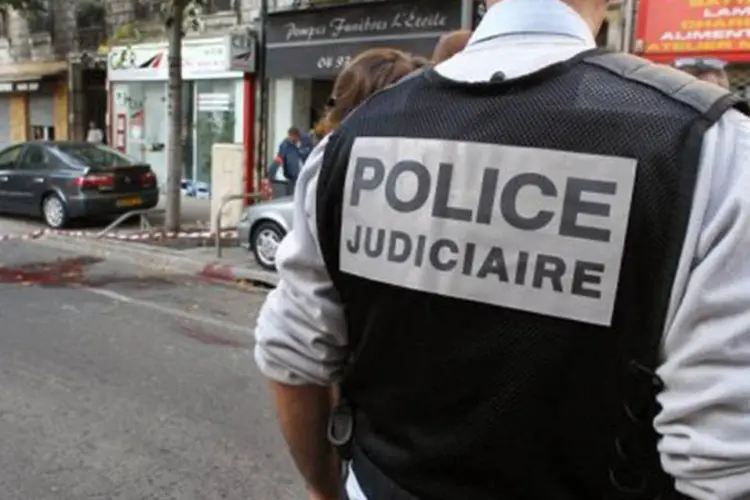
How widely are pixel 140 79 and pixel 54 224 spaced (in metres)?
6.49

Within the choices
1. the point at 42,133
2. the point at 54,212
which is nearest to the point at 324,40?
the point at 54,212

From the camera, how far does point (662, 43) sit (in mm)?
10719

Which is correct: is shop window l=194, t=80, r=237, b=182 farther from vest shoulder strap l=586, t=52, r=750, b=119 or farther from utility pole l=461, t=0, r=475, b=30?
vest shoulder strap l=586, t=52, r=750, b=119

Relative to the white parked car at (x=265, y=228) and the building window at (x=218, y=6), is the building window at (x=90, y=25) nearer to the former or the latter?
the building window at (x=218, y=6)

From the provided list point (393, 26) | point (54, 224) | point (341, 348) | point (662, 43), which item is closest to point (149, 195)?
point (54, 224)

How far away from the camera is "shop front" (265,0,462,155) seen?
13305 millimetres

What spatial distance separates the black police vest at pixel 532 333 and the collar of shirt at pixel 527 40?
0.03m

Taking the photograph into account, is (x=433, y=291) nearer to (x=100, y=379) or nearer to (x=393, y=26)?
A: (x=100, y=379)

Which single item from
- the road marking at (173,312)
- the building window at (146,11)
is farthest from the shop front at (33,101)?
the road marking at (173,312)

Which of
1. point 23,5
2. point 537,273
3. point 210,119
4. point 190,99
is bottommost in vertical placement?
point 537,273

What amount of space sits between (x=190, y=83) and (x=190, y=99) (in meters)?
0.35

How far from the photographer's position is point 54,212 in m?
13.4

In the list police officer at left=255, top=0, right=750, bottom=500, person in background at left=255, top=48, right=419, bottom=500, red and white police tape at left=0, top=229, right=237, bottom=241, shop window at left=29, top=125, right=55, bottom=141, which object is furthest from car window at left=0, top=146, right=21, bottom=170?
police officer at left=255, top=0, right=750, bottom=500

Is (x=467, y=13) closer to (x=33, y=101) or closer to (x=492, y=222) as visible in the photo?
(x=492, y=222)
